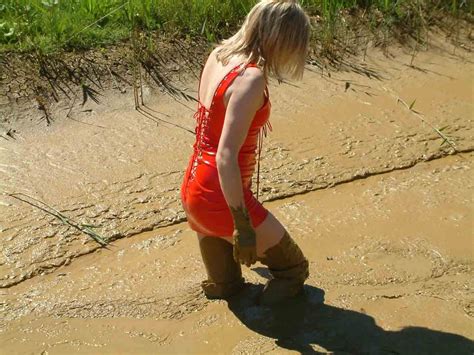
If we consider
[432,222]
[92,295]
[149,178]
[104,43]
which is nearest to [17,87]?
[104,43]

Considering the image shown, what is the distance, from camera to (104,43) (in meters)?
5.03

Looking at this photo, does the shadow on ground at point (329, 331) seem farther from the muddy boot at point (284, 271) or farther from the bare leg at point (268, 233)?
the bare leg at point (268, 233)

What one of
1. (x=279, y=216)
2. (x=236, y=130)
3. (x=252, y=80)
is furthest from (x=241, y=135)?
(x=279, y=216)

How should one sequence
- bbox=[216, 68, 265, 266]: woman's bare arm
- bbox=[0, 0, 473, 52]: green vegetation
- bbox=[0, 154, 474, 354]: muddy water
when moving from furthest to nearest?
1. bbox=[0, 0, 473, 52]: green vegetation
2. bbox=[0, 154, 474, 354]: muddy water
3. bbox=[216, 68, 265, 266]: woman's bare arm

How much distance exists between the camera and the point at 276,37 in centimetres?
256

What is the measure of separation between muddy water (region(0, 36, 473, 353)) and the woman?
341 millimetres

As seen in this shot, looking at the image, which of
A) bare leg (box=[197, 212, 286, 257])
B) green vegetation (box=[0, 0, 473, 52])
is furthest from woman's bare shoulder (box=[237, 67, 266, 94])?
green vegetation (box=[0, 0, 473, 52])

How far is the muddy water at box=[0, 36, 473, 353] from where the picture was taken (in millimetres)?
3064

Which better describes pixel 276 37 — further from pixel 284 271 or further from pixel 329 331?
pixel 329 331

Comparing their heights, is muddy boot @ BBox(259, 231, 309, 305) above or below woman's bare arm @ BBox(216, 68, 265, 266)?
below

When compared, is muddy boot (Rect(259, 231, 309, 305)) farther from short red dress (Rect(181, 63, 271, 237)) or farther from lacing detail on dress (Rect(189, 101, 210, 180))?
lacing detail on dress (Rect(189, 101, 210, 180))

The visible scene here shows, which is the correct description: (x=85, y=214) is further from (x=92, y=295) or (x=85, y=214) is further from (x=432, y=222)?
(x=432, y=222)

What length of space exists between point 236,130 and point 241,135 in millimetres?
24

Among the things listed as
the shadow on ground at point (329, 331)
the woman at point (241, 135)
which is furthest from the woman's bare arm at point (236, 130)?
the shadow on ground at point (329, 331)
